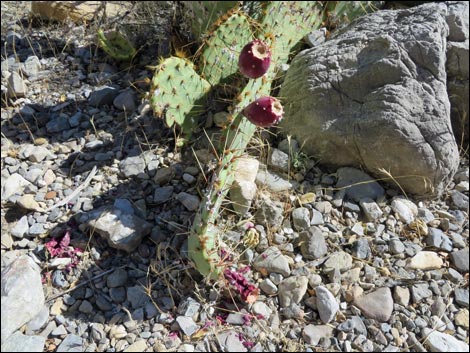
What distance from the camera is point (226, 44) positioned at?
3094 millimetres

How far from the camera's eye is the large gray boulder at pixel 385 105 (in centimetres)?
284

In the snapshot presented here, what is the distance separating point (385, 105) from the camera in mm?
2848

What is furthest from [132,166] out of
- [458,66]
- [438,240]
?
[458,66]

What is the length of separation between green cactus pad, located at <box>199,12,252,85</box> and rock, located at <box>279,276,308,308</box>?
4.45 feet

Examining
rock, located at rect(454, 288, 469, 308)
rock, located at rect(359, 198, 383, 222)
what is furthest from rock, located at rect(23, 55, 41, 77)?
rock, located at rect(454, 288, 469, 308)

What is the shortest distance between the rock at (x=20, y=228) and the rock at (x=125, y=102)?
980mm

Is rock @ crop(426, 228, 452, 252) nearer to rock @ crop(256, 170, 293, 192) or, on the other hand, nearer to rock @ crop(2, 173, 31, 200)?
rock @ crop(256, 170, 293, 192)

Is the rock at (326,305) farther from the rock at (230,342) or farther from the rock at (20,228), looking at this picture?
the rock at (20,228)

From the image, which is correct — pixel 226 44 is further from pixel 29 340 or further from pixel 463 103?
pixel 29 340

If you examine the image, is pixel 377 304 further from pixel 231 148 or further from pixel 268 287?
pixel 231 148

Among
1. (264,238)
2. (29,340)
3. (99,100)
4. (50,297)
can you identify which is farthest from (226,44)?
(29,340)

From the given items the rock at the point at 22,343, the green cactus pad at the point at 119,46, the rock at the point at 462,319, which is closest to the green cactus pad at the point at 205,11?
the green cactus pad at the point at 119,46

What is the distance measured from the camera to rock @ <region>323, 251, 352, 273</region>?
8.27ft

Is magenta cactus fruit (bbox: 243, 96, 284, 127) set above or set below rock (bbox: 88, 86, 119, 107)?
above
